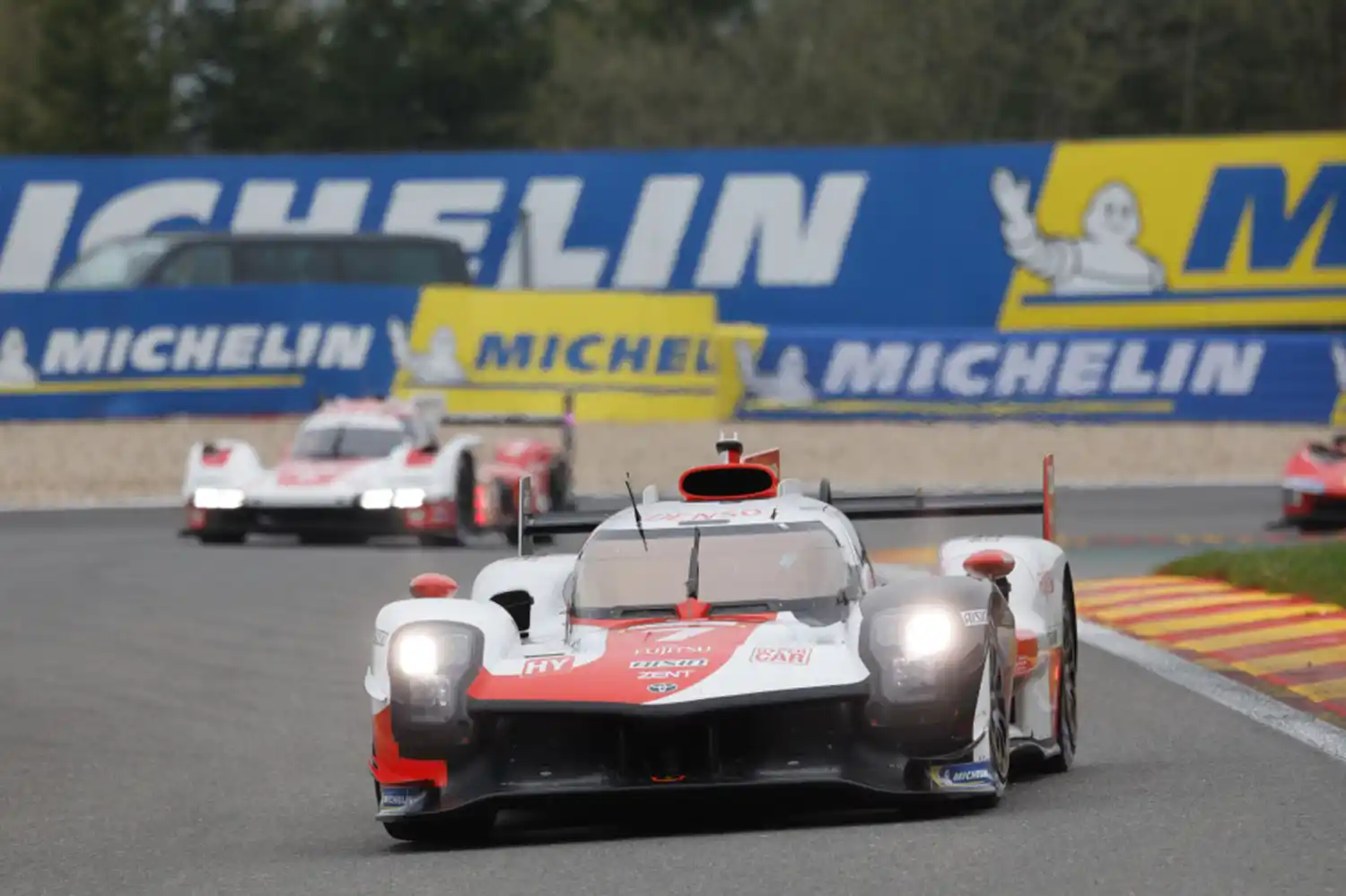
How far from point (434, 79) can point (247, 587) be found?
49054 mm

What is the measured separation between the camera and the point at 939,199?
33.2 m

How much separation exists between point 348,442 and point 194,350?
6630 mm

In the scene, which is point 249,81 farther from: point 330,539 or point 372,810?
point 372,810

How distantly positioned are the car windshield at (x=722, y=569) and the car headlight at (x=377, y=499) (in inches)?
558

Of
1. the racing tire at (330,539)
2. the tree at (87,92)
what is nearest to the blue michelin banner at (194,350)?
the racing tire at (330,539)

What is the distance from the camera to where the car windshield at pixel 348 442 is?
24406mm

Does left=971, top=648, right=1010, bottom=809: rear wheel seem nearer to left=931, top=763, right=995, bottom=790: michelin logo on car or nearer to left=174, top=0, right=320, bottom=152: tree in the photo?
left=931, top=763, right=995, bottom=790: michelin logo on car

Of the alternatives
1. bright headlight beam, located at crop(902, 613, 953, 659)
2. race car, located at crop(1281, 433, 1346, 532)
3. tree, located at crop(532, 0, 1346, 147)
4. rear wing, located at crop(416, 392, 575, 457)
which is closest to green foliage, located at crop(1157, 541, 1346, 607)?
race car, located at crop(1281, 433, 1346, 532)

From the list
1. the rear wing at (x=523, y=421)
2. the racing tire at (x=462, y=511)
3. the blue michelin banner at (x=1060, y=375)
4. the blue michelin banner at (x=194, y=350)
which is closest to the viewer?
the rear wing at (x=523, y=421)

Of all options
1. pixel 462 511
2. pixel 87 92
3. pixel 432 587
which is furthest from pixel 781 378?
pixel 87 92

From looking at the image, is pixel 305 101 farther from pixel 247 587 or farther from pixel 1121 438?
pixel 247 587

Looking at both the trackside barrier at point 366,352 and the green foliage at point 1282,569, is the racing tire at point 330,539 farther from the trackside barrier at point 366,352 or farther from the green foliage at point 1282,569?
the green foliage at point 1282,569

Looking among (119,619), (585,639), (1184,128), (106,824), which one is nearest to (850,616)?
(585,639)

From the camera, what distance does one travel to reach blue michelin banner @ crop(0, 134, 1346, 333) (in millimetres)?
33094
